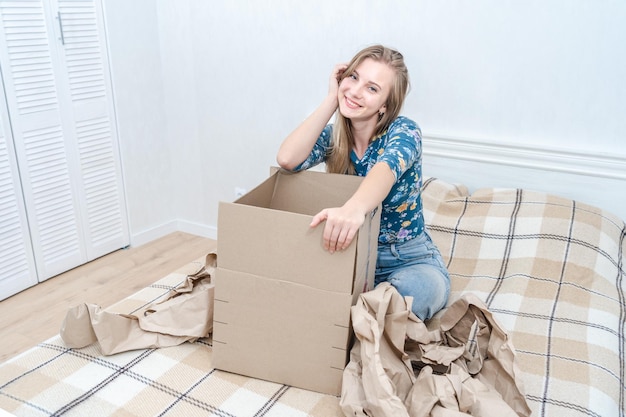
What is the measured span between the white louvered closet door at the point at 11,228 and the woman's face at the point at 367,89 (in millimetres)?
1457

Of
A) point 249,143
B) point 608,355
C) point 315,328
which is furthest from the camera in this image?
point 249,143

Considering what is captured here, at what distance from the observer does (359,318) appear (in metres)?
1.04

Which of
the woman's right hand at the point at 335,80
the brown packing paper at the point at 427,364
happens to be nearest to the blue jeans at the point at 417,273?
the brown packing paper at the point at 427,364

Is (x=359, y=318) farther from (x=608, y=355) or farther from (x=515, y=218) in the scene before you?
(x=515, y=218)

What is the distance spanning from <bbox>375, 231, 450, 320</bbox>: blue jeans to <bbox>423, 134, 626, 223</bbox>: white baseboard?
0.58 meters

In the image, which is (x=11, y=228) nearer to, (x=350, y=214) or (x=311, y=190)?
(x=311, y=190)

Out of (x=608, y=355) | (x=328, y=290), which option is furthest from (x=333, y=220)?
(x=608, y=355)

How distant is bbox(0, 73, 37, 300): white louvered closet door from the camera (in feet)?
6.80

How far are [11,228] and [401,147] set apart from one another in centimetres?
171

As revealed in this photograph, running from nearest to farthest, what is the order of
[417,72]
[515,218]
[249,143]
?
[515,218] → [417,72] → [249,143]

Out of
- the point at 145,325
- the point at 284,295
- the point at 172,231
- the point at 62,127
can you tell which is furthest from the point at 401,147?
the point at 172,231

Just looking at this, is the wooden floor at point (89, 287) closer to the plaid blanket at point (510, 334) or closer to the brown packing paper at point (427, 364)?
the plaid blanket at point (510, 334)

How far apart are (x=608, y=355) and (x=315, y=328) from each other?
731mm

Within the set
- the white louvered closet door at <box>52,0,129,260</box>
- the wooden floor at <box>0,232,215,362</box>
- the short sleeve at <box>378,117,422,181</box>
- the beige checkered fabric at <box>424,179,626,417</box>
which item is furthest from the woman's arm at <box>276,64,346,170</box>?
the white louvered closet door at <box>52,0,129,260</box>
